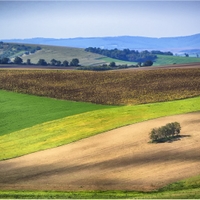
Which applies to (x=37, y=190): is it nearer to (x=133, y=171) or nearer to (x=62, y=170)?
(x=62, y=170)

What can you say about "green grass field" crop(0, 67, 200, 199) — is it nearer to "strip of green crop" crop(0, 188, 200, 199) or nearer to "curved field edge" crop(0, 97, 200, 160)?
"curved field edge" crop(0, 97, 200, 160)

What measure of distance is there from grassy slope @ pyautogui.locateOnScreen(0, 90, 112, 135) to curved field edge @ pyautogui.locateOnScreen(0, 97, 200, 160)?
2278mm

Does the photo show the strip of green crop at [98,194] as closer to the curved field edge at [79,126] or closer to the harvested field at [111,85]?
the curved field edge at [79,126]

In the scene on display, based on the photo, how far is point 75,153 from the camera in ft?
127

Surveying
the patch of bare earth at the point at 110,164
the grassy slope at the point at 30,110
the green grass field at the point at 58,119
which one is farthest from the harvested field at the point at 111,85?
the patch of bare earth at the point at 110,164

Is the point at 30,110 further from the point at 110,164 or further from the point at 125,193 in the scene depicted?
the point at 125,193

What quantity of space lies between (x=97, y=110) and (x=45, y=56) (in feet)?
457

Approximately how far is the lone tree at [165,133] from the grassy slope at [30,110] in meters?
17.7

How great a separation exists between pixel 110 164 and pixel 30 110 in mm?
27004

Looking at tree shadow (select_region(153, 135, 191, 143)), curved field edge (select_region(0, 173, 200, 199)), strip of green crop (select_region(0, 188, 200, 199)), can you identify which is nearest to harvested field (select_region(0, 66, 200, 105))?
tree shadow (select_region(153, 135, 191, 143))

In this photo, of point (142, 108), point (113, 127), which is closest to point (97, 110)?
point (142, 108)

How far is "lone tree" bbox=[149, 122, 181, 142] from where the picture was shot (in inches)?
1548

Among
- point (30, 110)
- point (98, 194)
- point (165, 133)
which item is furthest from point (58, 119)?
point (98, 194)

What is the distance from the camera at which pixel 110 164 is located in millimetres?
34438
